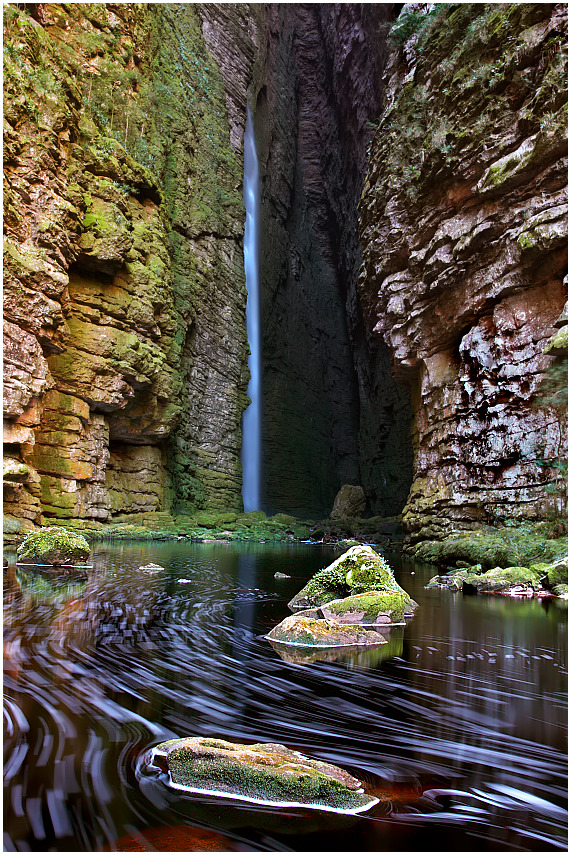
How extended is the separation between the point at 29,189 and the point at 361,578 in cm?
1461

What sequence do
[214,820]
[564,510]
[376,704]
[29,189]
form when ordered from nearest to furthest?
[214,820], [376,704], [564,510], [29,189]

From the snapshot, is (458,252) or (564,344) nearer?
(564,344)

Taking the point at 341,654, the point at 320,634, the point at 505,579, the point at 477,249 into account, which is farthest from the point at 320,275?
the point at 341,654

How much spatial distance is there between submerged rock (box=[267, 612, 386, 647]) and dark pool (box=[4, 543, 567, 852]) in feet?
0.70

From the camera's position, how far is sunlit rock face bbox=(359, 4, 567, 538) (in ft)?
35.9

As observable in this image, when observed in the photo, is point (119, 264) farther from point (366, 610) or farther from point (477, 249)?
point (366, 610)

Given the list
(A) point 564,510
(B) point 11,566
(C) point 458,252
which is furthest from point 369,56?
(B) point 11,566

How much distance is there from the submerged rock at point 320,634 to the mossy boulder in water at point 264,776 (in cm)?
232

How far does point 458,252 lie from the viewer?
43.1ft

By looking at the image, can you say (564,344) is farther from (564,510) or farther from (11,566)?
(11,566)

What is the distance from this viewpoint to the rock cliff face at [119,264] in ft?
45.6

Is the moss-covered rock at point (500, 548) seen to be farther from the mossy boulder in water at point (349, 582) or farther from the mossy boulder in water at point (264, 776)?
the mossy boulder in water at point (264, 776)

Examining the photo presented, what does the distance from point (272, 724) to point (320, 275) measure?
4033 cm

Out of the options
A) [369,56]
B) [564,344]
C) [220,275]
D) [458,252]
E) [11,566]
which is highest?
[369,56]
